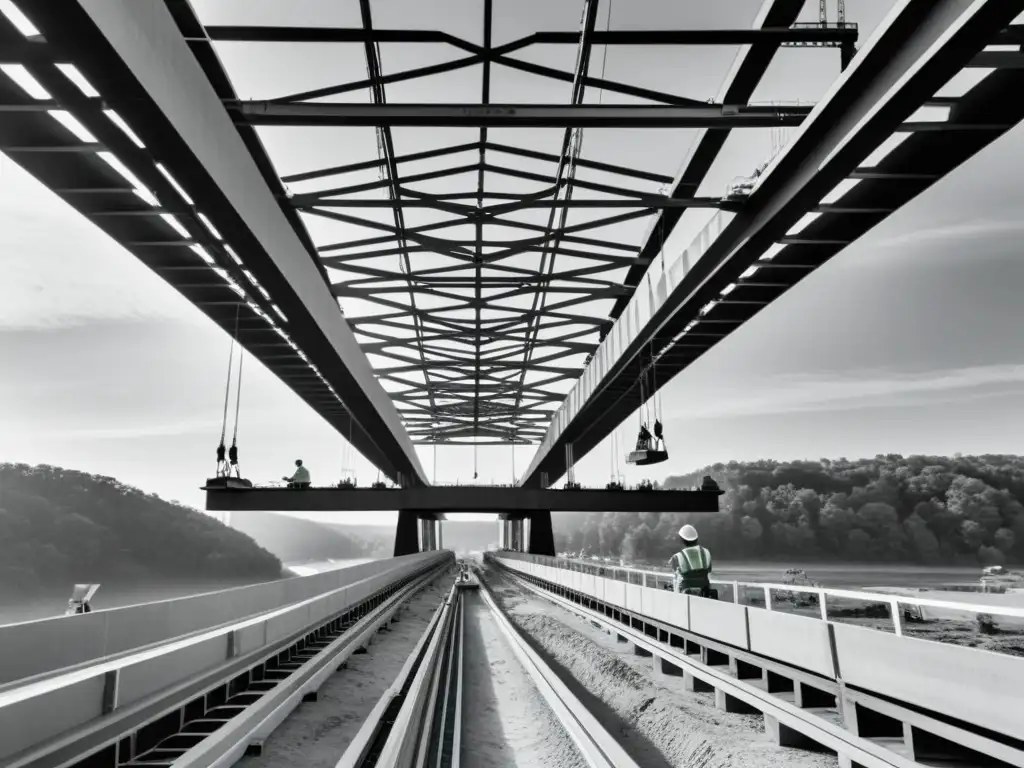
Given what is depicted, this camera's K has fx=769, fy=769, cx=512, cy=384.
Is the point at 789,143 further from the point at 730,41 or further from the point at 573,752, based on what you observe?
the point at 573,752

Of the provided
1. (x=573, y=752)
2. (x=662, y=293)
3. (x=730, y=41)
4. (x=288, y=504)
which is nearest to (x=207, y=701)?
(x=573, y=752)

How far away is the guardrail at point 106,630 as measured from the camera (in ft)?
23.1

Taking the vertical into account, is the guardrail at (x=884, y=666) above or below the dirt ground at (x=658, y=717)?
above

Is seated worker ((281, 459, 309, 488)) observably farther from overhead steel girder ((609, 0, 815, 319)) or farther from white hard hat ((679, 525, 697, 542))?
white hard hat ((679, 525, 697, 542))

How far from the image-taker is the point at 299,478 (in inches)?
1527

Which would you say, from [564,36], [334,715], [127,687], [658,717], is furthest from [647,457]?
[127,687]

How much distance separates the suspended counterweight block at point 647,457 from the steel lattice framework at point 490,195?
21.4ft

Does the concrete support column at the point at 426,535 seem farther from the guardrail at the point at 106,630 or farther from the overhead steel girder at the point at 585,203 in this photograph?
the guardrail at the point at 106,630

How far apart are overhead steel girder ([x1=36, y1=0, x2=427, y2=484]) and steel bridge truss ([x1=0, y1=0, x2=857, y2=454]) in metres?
1.05

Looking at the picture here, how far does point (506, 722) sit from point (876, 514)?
136 metres

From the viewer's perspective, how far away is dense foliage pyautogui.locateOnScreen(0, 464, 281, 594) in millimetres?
99438

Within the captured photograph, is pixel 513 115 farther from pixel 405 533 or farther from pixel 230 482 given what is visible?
pixel 405 533

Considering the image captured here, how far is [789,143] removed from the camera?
1376 cm

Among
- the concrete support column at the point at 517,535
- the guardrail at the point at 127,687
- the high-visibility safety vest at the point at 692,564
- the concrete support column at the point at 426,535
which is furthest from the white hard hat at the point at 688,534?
the concrete support column at the point at 426,535
